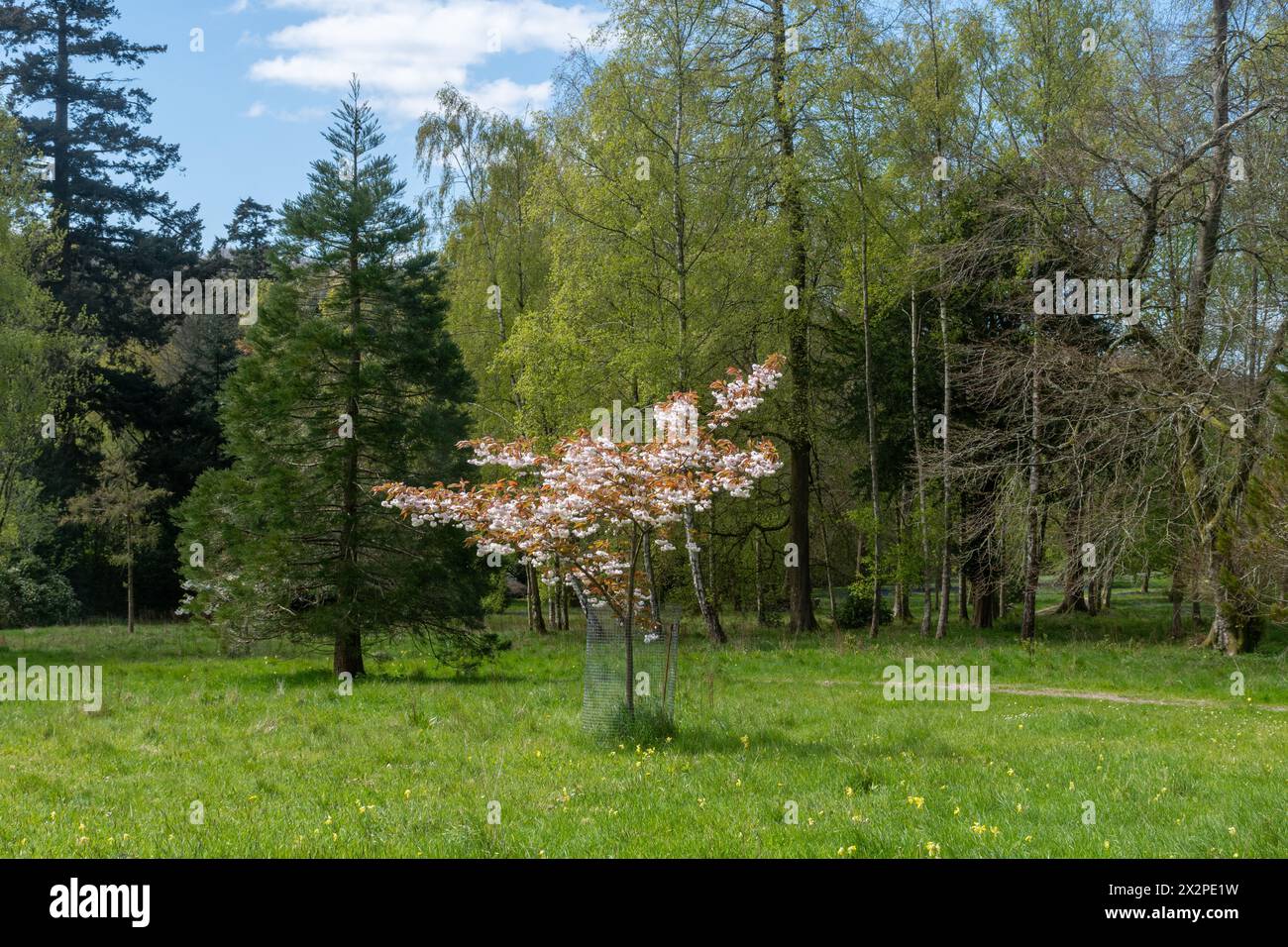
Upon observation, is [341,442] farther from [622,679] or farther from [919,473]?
[919,473]

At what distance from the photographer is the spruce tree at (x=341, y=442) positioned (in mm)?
17891

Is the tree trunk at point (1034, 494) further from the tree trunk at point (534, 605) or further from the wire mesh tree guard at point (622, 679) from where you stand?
the tree trunk at point (534, 605)

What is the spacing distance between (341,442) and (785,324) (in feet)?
38.2

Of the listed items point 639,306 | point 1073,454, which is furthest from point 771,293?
point 1073,454

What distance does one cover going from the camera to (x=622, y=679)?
1164 centimetres

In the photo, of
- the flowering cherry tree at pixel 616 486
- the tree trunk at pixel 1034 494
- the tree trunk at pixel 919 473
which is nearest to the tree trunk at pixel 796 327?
the tree trunk at pixel 919 473

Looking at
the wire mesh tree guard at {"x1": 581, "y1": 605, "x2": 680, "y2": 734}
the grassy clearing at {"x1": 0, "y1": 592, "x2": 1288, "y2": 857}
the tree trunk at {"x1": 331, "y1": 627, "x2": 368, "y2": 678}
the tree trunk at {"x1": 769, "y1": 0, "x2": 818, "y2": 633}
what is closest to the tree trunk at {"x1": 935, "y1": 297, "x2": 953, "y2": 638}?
the tree trunk at {"x1": 769, "y1": 0, "x2": 818, "y2": 633}

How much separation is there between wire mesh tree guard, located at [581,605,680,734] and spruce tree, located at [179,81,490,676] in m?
7.10

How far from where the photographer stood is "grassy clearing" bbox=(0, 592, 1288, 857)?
708cm

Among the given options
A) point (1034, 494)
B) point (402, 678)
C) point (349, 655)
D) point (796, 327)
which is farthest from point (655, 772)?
point (796, 327)

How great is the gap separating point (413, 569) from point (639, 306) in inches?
380

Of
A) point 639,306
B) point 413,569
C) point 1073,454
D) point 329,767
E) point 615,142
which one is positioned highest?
point 615,142
